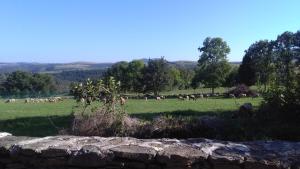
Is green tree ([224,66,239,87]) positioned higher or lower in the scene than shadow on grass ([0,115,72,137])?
lower

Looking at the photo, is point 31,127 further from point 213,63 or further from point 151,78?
point 213,63

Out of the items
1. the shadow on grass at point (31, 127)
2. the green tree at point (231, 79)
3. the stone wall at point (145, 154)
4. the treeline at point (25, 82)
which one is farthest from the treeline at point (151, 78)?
the stone wall at point (145, 154)

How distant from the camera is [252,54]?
3137 inches

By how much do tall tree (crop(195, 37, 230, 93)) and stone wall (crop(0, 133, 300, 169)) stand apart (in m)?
60.7

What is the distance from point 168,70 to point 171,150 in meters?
66.8

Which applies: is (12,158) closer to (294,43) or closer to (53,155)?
(53,155)

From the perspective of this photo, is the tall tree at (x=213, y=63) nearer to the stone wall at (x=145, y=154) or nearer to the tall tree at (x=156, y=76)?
the tall tree at (x=156, y=76)

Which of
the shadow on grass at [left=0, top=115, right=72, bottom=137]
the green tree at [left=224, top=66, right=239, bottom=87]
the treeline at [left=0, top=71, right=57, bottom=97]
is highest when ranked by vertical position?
the shadow on grass at [left=0, top=115, right=72, bottom=137]

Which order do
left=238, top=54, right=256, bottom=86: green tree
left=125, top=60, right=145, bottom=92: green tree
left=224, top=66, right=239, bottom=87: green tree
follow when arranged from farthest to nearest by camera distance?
left=224, top=66, right=239, bottom=87: green tree → left=238, top=54, right=256, bottom=86: green tree → left=125, top=60, right=145, bottom=92: green tree

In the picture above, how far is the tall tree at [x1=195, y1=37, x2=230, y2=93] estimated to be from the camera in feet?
223

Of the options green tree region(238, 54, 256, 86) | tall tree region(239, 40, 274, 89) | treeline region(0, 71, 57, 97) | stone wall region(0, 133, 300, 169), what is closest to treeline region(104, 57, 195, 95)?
green tree region(238, 54, 256, 86)

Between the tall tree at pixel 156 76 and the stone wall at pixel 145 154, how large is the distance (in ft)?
205

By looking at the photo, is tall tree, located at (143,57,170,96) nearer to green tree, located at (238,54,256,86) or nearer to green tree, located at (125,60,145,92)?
green tree, located at (125,60,145,92)

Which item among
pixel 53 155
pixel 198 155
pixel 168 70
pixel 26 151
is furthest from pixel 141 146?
pixel 168 70
